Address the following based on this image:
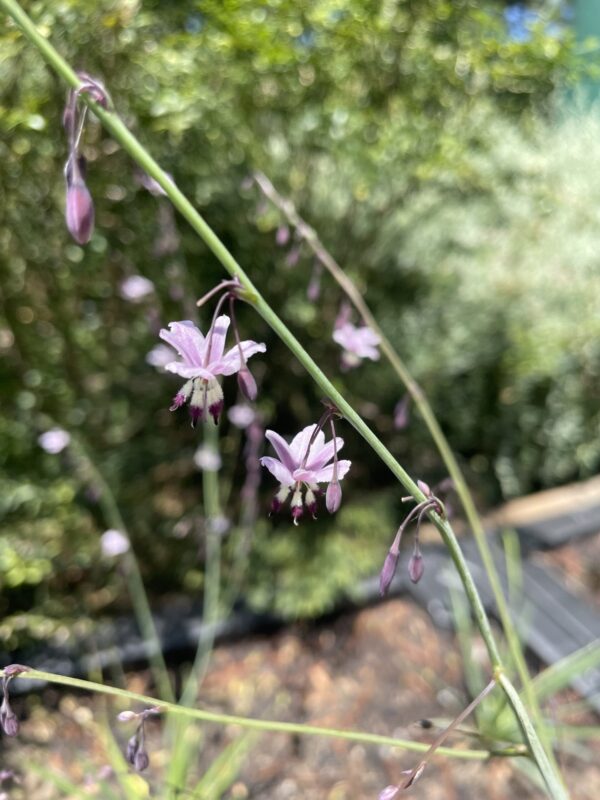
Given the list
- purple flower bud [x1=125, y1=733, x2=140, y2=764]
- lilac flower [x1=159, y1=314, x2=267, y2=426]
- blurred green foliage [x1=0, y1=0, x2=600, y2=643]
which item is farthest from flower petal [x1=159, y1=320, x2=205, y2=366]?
blurred green foliage [x1=0, y1=0, x2=600, y2=643]

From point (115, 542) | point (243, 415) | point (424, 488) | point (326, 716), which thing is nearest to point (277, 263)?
point (243, 415)

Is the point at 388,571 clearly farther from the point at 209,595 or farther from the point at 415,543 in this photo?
the point at 209,595

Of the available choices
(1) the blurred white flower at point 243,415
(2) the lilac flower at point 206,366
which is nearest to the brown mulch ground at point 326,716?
(1) the blurred white flower at point 243,415

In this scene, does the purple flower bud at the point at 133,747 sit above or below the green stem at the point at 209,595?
above

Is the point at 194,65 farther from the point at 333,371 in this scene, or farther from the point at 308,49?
the point at 333,371

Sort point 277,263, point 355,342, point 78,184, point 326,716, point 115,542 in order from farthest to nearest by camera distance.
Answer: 1. point 277,263
2. point 326,716
3. point 115,542
4. point 355,342
5. point 78,184

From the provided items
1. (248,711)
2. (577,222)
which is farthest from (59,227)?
(577,222)

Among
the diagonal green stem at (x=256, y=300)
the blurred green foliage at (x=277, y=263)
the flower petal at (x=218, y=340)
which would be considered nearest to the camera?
the diagonal green stem at (x=256, y=300)

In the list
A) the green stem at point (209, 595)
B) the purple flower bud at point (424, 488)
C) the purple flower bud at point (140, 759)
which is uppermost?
the purple flower bud at point (424, 488)

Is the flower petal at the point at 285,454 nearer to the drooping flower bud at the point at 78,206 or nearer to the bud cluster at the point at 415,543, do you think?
the bud cluster at the point at 415,543
